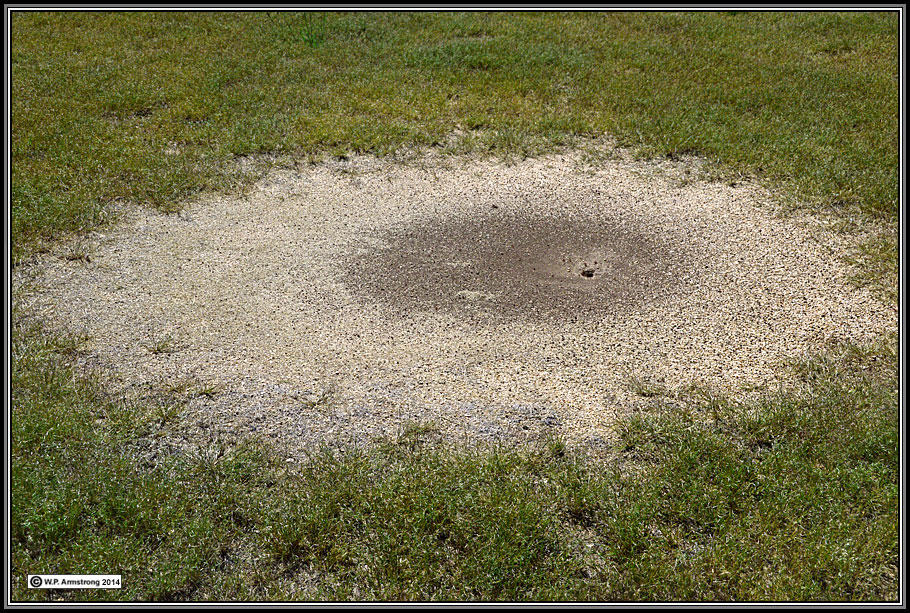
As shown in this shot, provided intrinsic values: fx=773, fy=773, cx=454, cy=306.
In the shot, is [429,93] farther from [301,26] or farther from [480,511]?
[480,511]

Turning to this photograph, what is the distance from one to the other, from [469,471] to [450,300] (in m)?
1.63

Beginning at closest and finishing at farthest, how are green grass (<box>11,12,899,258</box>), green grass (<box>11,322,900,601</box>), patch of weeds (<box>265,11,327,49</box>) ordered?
green grass (<box>11,322,900,601</box>), green grass (<box>11,12,899,258</box>), patch of weeds (<box>265,11,327,49</box>)

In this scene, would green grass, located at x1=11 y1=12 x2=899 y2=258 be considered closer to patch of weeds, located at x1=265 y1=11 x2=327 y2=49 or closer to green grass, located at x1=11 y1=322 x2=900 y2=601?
patch of weeds, located at x1=265 y1=11 x2=327 y2=49

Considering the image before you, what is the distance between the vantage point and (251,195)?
22.3ft

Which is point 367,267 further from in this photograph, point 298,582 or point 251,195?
point 298,582

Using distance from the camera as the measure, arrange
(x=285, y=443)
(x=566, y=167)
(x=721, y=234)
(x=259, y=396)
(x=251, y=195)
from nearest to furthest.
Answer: (x=285, y=443)
(x=259, y=396)
(x=721, y=234)
(x=251, y=195)
(x=566, y=167)

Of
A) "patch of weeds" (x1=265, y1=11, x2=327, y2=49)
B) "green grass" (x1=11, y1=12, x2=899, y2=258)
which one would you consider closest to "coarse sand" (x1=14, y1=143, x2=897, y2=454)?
"green grass" (x1=11, y1=12, x2=899, y2=258)

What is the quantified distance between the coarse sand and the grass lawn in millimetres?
243

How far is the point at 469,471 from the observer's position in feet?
13.1

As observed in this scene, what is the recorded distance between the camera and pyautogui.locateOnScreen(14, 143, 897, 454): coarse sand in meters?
4.50

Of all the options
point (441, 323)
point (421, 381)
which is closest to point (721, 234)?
point (441, 323)

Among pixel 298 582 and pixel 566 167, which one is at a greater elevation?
pixel 566 167

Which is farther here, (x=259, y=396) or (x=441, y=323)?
(x=441, y=323)

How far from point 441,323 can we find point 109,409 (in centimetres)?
206
